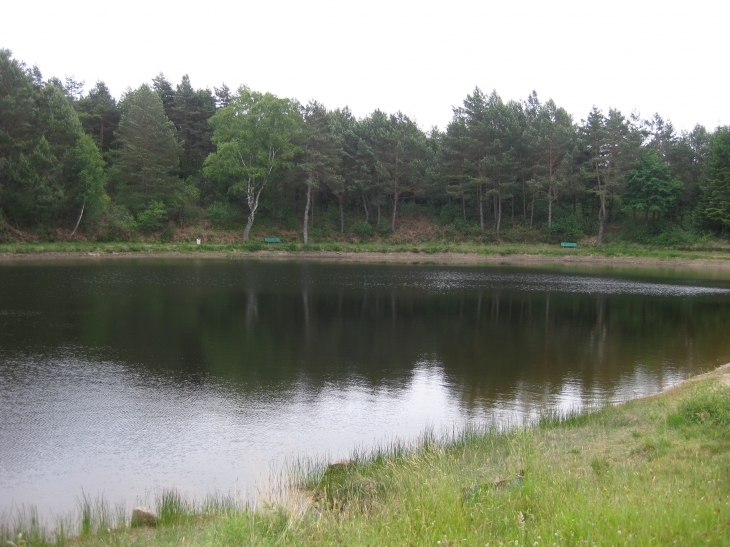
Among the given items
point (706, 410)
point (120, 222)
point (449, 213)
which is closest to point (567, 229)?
point (449, 213)

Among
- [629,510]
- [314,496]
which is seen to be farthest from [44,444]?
[629,510]

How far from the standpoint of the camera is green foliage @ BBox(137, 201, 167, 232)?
5794cm

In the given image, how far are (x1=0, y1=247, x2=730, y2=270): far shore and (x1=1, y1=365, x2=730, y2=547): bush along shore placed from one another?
46.3 m

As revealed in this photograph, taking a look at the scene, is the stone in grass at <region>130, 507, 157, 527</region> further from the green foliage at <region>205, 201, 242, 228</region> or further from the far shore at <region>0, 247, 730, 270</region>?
the green foliage at <region>205, 201, 242, 228</region>

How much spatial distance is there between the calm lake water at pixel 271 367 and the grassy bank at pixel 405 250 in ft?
62.8

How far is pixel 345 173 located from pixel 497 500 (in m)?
60.2

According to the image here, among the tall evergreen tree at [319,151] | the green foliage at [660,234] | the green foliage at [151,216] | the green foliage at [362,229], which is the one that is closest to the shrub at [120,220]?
the green foliage at [151,216]

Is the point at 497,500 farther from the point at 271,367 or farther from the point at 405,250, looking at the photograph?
the point at 405,250

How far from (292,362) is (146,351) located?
4428 mm

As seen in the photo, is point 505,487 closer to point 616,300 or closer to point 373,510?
point 373,510

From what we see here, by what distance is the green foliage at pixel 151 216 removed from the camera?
2281 inches

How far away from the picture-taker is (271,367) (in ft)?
53.3

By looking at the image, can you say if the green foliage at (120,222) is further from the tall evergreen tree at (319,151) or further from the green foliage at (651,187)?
the green foliage at (651,187)

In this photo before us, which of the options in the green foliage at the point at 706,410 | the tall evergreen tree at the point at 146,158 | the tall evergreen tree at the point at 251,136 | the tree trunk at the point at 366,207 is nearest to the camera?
the green foliage at the point at 706,410
